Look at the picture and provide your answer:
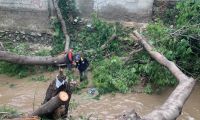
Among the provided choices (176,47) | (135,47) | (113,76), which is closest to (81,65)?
(113,76)

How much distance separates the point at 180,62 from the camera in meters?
12.0

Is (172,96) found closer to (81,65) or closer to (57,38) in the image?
(81,65)

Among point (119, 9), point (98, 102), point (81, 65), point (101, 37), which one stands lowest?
point (98, 102)

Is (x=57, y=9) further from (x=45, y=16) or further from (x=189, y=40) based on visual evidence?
(x=189, y=40)

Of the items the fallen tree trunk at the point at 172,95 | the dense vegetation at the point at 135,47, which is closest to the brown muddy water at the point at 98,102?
the dense vegetation at the point at 135,47

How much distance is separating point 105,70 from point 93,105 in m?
1.45

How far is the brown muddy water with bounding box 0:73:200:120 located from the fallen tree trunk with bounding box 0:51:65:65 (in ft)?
2.35

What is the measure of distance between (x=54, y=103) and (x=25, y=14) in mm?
6866

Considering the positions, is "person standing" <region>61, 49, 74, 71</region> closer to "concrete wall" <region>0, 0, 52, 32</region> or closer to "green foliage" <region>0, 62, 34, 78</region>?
"green foliage" <region>0, 62, 34, 78</region>

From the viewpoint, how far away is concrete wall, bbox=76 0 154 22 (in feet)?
45.4

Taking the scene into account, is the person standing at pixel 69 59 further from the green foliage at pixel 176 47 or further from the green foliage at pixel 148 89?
the green foliage at pixel 148 89

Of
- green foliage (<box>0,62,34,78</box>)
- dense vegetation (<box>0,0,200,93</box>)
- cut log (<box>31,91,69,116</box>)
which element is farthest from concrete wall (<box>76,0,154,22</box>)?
cut log (<box>31,91,69,116</box>)

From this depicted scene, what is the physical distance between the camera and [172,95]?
338 inches

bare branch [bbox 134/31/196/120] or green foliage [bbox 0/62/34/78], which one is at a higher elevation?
bare branch [bbox 134/31/196/120]
